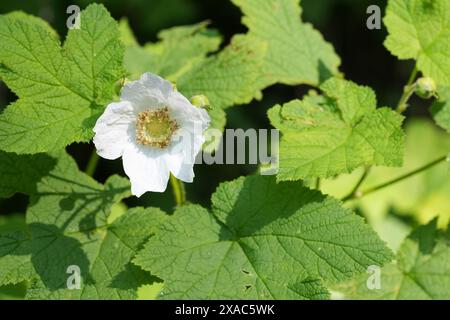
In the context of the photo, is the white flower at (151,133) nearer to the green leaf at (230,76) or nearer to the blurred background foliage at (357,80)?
the green leaf at (230,76)

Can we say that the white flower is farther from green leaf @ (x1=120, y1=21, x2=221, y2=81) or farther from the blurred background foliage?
the blurred background foliage

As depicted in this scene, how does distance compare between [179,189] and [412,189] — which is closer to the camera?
[179,189]

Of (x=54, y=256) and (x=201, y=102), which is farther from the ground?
(x=201, y=102)

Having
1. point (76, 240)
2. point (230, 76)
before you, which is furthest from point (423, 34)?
point (76, 240)

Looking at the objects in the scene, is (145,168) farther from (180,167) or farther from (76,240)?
(76,240)

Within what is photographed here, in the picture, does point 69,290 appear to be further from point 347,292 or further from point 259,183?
point 347,292

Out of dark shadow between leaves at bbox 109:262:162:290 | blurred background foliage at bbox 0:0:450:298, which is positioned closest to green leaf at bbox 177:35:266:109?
dark shadow between leaves at bbox 109:262:162:290
